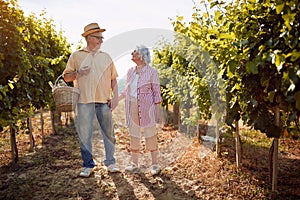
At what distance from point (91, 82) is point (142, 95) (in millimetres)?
678

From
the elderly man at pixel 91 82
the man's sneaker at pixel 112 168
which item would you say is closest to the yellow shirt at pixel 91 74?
the elderly man at pixel 91 82

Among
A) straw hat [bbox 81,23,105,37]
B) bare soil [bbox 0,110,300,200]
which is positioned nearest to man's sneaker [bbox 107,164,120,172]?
bare soil [bbox 0,110,300,200]

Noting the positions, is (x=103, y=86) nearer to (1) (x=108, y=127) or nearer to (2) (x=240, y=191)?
(1) (x=108, y=127)

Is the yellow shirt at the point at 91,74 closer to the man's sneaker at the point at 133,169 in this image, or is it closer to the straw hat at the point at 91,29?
the straw hat at the point at 91,29

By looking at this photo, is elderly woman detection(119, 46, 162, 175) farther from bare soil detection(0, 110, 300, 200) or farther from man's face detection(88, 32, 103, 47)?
bare soil detection(0, 110, 300, 200)

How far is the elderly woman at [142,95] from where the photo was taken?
13.9 ft

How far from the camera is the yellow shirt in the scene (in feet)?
A: 13.7

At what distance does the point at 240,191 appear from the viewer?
3.79m

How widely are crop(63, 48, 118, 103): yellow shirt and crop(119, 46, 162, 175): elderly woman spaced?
322mm

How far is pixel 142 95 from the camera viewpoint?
425 cm

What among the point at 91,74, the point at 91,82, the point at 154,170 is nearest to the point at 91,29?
the point at 91,74

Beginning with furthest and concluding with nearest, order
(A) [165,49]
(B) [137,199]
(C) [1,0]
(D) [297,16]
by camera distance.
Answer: (A) [165,49]
(C) [1,0]
(B) [137,199]
(D) [297,16]

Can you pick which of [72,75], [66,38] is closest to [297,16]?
[72,75]

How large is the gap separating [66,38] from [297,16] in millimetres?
7497
